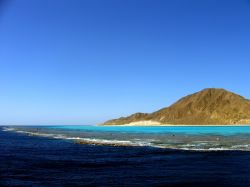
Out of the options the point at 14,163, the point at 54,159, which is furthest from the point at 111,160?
the point at 14,163

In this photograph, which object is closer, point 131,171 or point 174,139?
point 131,171

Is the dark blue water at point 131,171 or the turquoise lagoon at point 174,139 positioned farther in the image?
the turquoise lagoon at point 174,139

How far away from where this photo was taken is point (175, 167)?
99.1ft

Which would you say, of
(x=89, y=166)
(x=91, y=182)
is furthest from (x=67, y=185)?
(x=89, y=166)

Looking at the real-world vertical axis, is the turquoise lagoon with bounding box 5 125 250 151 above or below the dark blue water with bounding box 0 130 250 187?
above

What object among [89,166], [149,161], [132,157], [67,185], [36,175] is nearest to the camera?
[67,185]

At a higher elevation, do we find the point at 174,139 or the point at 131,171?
the point at 174,139

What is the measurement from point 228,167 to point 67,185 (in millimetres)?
13941

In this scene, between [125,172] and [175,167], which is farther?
[175,167]

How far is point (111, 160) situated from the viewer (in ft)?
115

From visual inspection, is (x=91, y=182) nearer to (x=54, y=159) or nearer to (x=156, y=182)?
(x=156, y=182)

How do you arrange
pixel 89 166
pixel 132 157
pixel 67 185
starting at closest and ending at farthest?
pixel 67 185
pixel 89 166
pixel 132 157

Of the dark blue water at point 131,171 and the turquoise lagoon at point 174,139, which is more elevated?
the turquoise lagoon at point 174,139

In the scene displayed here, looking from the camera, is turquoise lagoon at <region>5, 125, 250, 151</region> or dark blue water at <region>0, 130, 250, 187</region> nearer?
dark blue water at <region>0, 130, 250, 187</region>
